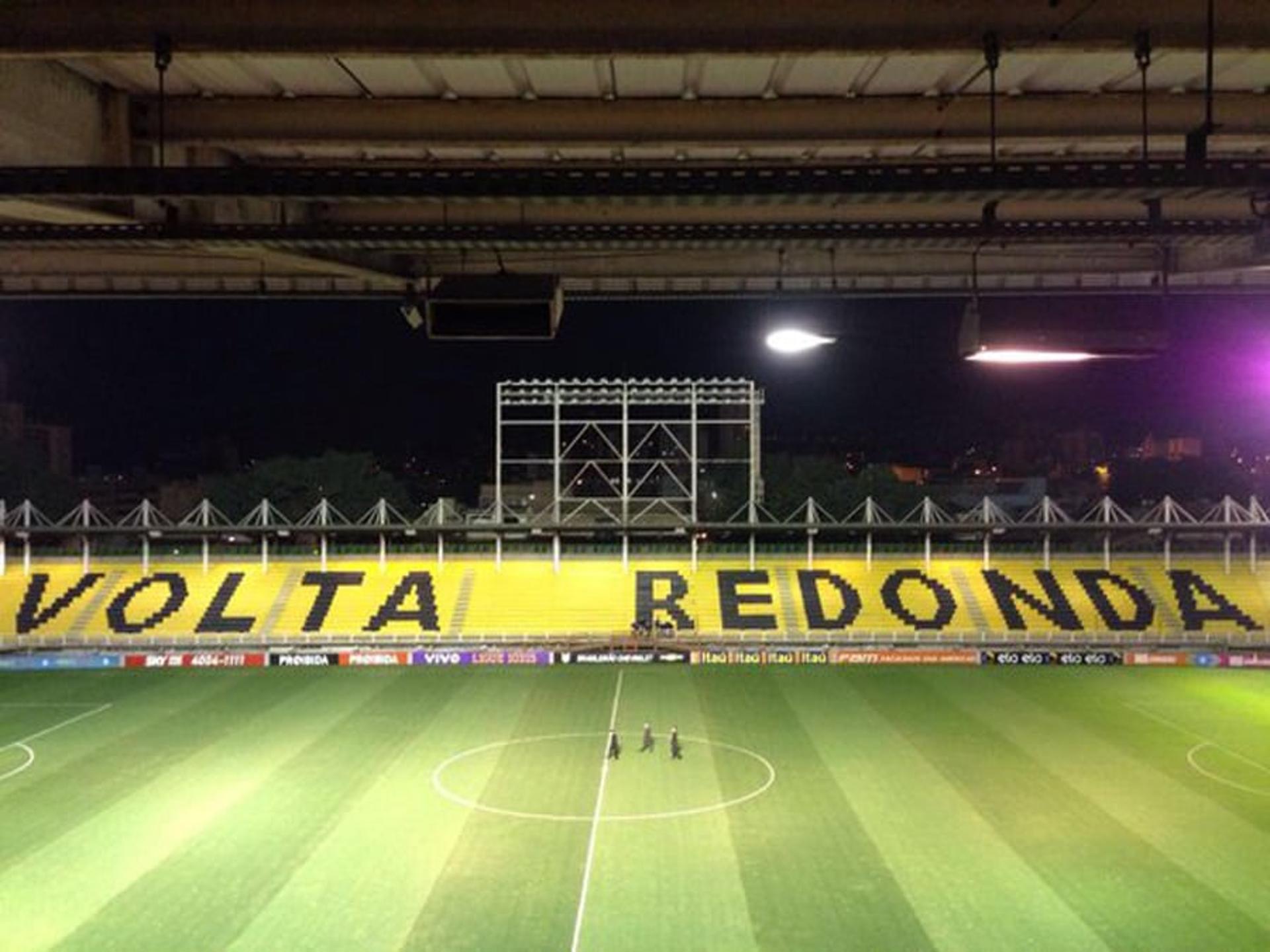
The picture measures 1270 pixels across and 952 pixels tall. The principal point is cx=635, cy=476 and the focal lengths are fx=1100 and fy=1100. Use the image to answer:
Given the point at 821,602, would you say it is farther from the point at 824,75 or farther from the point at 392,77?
the point at 392,77

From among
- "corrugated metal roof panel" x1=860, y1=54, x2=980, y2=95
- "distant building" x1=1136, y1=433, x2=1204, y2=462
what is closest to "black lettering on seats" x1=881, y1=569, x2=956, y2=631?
"corrugated metal roof panel" x1=860, y1=54, x2=980, y2=95

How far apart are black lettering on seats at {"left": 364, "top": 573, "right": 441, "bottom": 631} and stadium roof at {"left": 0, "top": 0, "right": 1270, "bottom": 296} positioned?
24.0 meters

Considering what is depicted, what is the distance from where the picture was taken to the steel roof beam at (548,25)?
21.4ft

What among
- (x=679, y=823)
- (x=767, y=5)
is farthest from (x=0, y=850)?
(x=767, y=5)

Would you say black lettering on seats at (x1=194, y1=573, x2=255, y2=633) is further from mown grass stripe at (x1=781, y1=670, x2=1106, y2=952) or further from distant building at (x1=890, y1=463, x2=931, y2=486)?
distant building at (x1=890, y1=463, x2=931, y2=486)

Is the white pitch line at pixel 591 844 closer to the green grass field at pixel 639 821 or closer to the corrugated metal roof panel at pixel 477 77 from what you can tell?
the green grass field at pixel 639 821

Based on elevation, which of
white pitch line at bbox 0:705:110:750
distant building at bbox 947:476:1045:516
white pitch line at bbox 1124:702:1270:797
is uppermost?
distant building at bbox 947:476:1045:516

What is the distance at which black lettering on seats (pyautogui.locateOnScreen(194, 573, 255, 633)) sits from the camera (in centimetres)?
3478

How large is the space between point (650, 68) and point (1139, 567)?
115 ft

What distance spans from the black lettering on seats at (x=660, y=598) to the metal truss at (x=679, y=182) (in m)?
28.3

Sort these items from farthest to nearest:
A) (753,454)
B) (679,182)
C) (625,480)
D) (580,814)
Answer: (753,454) → (625,480) → (580,814) → (679,182)

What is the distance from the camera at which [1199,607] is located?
116ft

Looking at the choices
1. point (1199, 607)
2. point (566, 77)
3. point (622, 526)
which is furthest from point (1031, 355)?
point (1199, 607)

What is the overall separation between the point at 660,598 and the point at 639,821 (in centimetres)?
1968
